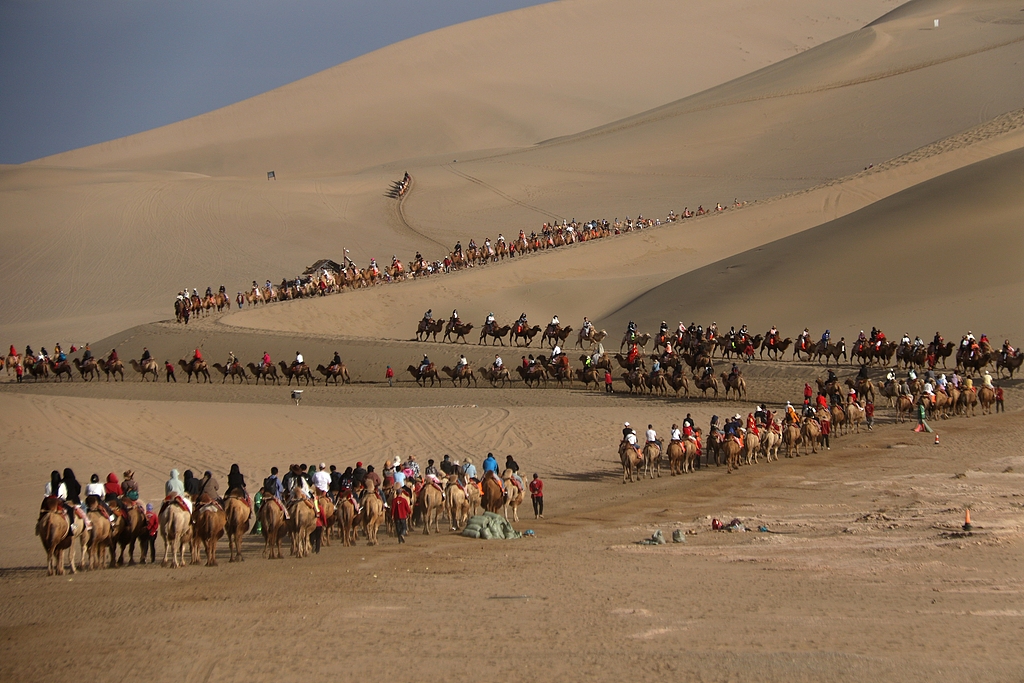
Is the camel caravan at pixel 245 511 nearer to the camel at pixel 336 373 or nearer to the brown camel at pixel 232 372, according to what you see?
the camel at pixel 336 373

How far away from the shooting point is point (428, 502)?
18.0 meters

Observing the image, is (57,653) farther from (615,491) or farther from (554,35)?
(554,35)

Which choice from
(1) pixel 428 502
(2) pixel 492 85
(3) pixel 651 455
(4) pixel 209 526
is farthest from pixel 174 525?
(2) pixel 492 85

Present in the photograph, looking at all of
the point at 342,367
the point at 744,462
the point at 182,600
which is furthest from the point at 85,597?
the point at 342,367

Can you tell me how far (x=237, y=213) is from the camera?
6512 cm

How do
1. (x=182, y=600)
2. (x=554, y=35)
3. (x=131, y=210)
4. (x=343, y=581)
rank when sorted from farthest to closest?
1. (x=554, y=35)
2. (x=131, y=210)
3. (x=343, y=581)
4. (x=182, y=600)

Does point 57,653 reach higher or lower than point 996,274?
lower

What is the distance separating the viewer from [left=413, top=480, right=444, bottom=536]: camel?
1794 cm

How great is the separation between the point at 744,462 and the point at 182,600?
47.2 ft

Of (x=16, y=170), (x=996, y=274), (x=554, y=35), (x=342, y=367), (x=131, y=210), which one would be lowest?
(x=342, y=367)

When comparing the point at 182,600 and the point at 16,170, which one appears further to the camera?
the point at 16,170

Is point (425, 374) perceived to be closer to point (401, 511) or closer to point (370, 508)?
point (401, 511)

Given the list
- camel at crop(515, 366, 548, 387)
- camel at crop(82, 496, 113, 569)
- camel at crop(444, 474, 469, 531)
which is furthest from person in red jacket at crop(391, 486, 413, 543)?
camel at crop(515, 366, 548, 387)

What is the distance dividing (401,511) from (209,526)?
3.18 meters
